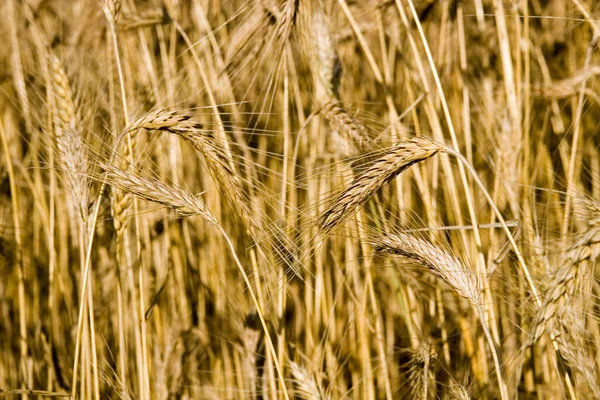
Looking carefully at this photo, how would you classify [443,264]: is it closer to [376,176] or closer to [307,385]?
[376,176]

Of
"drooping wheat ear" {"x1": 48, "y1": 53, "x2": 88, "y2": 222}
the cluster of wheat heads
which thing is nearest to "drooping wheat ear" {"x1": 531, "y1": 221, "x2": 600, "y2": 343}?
the cluster of wheat heads

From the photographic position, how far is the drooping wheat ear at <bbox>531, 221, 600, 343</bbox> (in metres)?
1.07

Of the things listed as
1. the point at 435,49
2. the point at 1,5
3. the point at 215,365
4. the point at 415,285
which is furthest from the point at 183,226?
the point at 435,49

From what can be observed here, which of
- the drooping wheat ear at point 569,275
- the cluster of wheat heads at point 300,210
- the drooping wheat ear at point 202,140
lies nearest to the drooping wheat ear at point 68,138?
the cluster of wheat heads at point 300,210

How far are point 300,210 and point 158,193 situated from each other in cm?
55

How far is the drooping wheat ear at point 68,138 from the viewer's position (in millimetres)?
1392

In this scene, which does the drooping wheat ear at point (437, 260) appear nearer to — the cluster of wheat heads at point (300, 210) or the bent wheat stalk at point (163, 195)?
the cluster of wheat heads at point (300, 210)

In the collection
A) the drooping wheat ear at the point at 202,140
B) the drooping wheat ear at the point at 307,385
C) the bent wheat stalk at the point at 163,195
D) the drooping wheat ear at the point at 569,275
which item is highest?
the drooping wheat ear at the point at 202,140

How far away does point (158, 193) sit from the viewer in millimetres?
1238

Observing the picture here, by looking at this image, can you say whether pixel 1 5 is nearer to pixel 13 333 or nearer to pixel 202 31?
Answer: pixel 202 31

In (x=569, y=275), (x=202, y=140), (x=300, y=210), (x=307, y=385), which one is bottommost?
(x=307, y=385)

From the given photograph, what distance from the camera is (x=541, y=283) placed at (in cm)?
130

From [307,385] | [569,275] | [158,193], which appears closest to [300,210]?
[307,385]

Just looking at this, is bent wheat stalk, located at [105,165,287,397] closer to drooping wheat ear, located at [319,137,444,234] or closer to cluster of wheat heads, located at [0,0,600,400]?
cluster of wheat heads, located at [0,0,600,400]
